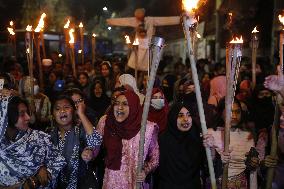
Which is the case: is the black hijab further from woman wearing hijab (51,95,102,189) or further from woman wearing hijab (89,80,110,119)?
woman wearing hijab (89,80,110,119)

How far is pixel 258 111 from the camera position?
6.56 meters

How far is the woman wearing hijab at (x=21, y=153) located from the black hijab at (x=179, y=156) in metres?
1.01

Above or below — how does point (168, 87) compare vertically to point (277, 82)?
above

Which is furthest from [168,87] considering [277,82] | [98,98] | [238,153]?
[277,82]

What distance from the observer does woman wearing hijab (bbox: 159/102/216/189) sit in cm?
418

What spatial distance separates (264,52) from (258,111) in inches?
443

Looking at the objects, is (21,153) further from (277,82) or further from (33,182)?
(277,82)

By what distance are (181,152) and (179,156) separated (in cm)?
4

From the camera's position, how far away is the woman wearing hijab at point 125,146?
4.11 metres

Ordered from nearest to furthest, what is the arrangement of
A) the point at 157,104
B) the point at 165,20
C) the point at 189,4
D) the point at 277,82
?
the point at 189,4 → the point at 277,82 → the point at 157,104 → the point at 165,20

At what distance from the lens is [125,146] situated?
4.14 metres

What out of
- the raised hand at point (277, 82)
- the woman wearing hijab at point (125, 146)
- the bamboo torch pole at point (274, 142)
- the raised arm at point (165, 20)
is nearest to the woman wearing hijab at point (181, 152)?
the woman wearing hijab at point (125, 146)

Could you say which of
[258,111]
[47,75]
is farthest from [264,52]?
[258,111]

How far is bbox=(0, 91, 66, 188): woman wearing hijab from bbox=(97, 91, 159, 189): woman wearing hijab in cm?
51
